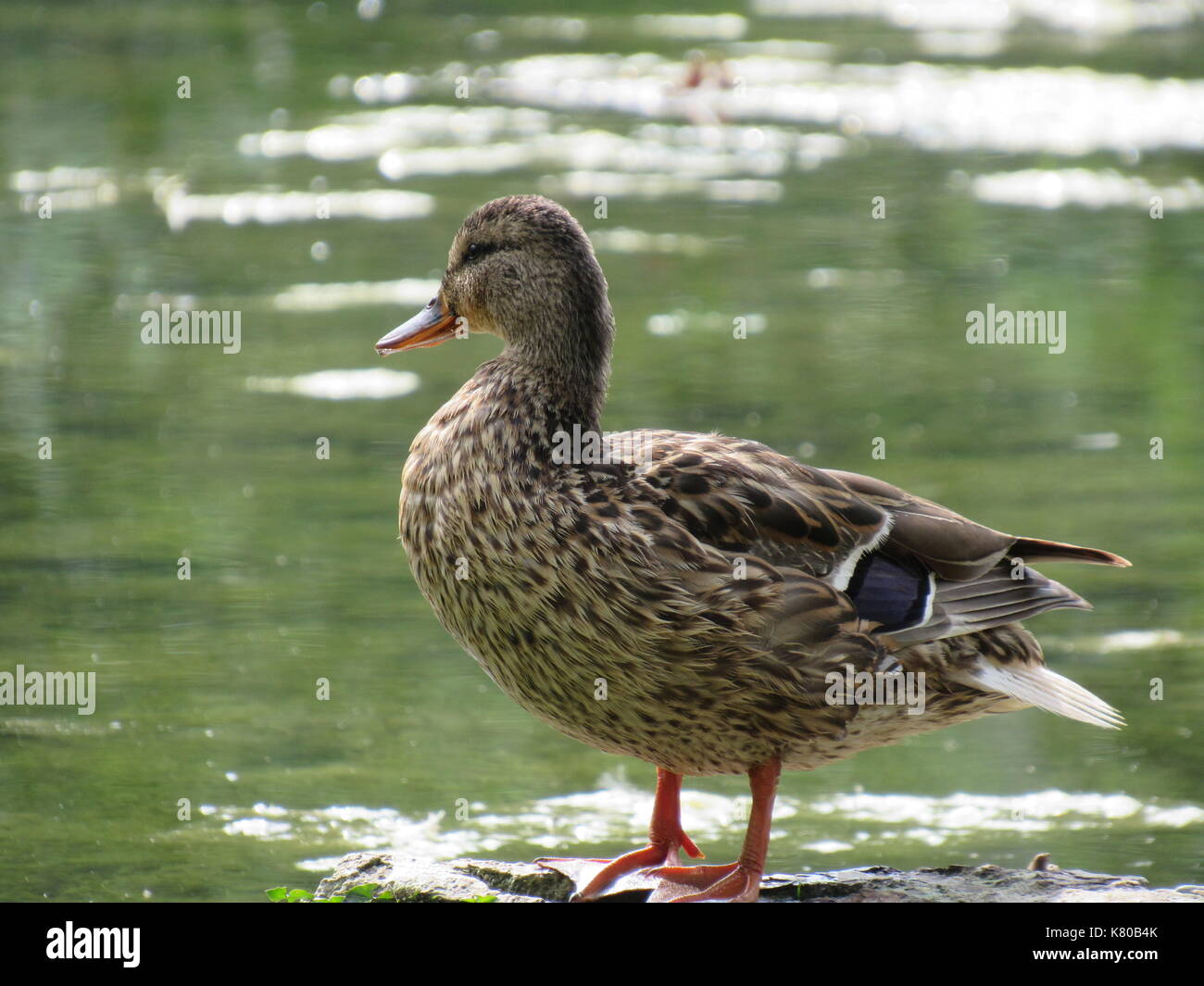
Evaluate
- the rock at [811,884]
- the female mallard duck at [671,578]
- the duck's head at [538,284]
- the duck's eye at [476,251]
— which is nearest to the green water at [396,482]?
the rock at [811,884]

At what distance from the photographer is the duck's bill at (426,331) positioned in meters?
5.12

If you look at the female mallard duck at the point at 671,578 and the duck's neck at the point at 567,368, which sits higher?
the duck's neck at the point at 567,368

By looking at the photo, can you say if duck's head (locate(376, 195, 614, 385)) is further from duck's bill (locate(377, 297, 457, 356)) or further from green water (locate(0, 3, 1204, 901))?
green water (locate(0, 3, 1204, 901))

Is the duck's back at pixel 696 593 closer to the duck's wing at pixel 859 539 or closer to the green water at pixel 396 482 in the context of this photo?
the duck's wing at pixel 859 539

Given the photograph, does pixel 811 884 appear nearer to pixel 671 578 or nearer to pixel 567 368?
pixel 671 578

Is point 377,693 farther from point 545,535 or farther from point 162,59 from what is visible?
point 162,59

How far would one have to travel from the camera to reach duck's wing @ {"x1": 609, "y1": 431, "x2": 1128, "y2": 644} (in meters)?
4.58

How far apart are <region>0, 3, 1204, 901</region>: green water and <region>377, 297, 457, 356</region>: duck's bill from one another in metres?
1.59

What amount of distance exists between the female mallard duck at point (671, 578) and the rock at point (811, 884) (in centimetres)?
16

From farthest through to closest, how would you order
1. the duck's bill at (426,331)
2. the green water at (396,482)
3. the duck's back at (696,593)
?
the green water at (396,482) < the duck's bill at (426,331) < the duck's back at (696,593)

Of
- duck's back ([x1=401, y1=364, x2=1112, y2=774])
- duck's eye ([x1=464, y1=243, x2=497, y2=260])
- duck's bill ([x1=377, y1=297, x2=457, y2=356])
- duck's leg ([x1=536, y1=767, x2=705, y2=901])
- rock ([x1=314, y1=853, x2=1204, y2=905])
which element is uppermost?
duck's eye ([x1=464, y1=243, x2=497, y2=260])

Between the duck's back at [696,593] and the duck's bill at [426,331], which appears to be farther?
the duck's bill at [426,331]

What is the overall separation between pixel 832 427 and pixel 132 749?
15.5 feet

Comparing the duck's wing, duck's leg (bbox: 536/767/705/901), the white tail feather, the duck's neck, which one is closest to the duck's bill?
the duck's neck
